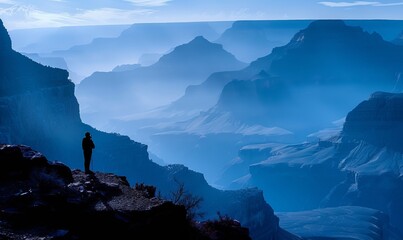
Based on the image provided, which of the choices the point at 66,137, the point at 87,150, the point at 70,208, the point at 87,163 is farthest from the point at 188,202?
the point at 66,137

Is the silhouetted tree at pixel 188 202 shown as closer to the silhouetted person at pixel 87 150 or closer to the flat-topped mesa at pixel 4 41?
the silhouetted person at pixel 87 150

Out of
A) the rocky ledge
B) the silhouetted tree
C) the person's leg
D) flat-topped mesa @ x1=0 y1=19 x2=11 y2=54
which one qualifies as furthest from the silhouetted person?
flat-topped mesa @ x1=0 y1=19 x2=11 y2=54

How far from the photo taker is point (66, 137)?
98.6 metres

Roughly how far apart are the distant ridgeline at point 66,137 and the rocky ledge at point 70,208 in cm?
5688

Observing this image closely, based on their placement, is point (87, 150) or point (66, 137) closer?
point (87, 150)

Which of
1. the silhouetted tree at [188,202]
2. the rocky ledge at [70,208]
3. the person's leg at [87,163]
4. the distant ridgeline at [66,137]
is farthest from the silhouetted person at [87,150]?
the distant ridgeline at [66,137]

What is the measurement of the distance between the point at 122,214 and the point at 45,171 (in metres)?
4.07

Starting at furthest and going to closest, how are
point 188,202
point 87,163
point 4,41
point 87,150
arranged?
point 4,41, point 188,202, point 87,150, point 87,163

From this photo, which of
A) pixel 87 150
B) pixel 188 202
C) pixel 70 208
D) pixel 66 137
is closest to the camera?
pixel 70 208

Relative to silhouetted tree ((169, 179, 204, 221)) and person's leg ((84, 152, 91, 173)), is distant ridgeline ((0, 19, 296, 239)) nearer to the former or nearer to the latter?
silhouetted tree ((169, 179, 204, 221))

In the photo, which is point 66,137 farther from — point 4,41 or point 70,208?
point 70,208

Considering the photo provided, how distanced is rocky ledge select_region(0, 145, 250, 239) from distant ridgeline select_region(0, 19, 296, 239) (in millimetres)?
56880

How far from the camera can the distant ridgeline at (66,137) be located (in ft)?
276

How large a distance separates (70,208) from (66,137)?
8428 cm
